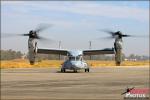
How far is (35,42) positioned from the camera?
172ft

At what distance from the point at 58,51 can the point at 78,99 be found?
4070cm

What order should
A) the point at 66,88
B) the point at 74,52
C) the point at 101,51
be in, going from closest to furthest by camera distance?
1. the point at 66,88
2. the point at 74,52
3. the point at 101,51

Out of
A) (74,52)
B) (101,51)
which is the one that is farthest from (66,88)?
(101,51)

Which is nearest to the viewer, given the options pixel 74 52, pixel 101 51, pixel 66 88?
pixel 66 88

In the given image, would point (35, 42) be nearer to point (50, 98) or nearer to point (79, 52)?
point (79, 52)

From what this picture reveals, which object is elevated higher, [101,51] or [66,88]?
[101,51]

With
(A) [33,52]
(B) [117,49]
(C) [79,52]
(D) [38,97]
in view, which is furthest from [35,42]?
(D) [38,97]

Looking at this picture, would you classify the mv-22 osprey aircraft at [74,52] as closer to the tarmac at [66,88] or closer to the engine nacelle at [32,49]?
the engine nacelle at [32,49]

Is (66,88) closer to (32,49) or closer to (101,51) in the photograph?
(32,49)

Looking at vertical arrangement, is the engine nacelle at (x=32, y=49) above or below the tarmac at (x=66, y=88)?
above

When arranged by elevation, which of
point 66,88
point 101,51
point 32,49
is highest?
point 32,49

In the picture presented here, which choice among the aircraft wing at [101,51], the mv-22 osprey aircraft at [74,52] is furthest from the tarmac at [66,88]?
the aircraft wing at [101,51]

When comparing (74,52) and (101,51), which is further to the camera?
(101,51)

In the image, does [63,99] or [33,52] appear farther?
[33,52]
